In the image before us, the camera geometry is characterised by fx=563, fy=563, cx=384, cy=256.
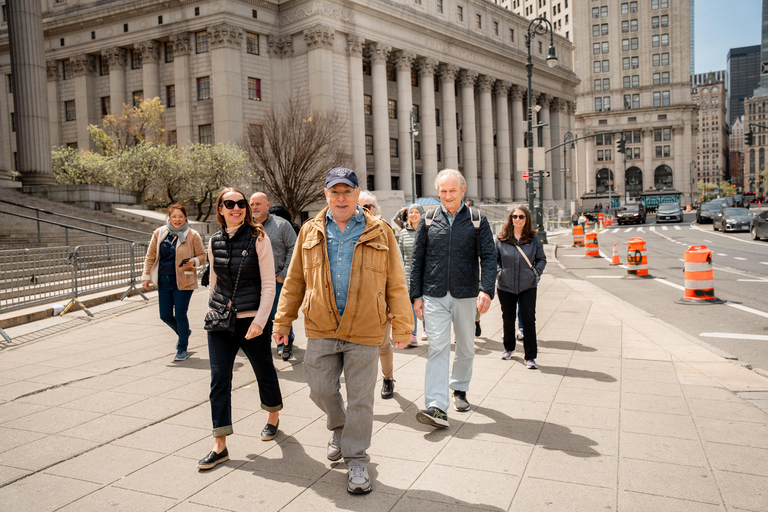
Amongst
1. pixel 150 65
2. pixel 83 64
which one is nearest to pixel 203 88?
pixel 150 65

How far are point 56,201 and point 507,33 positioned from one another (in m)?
55.5

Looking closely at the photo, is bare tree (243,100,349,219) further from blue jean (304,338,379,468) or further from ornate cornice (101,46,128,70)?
blue jean (304,338,379,468)

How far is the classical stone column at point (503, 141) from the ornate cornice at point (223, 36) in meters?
32.0

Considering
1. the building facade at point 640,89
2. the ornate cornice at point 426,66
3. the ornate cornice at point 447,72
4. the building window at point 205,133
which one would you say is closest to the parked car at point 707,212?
the ornate cornice at point 447,72

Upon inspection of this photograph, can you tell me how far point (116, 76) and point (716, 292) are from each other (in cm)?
4707

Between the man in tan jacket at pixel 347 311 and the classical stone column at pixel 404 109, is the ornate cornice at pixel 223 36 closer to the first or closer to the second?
the classical stone column at pixel 404 109

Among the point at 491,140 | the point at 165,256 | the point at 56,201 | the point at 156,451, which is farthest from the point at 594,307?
the point at 491,140

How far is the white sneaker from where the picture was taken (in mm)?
3783

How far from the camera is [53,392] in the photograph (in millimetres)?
6398

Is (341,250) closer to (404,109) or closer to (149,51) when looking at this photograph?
(149,51)

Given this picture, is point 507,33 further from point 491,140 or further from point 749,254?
point 749,254

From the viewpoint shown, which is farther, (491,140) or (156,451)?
(491,140)

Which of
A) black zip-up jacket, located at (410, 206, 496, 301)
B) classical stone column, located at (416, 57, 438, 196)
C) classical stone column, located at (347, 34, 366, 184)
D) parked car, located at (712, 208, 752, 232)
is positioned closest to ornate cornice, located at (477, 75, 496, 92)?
classical stone column, located at (416, 57, 438, 196)

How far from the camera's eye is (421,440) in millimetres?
4770
